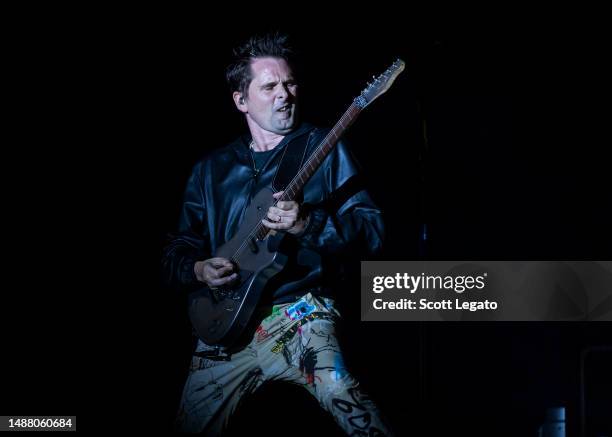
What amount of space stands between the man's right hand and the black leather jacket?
0.09 metres

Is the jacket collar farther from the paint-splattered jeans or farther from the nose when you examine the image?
the paint-splattered jeans

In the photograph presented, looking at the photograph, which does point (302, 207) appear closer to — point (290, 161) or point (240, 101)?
point (290, 161)

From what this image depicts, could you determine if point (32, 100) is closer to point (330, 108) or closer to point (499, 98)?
point (330, 108)

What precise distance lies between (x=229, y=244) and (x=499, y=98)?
157 cm

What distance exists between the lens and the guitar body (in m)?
2.44

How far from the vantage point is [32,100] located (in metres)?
3.20

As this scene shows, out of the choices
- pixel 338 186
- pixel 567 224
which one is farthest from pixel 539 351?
pixel 338 186

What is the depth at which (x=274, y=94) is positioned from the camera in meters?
2.76

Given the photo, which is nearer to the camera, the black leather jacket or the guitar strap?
the black leather jacket

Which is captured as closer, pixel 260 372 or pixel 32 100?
pixel 260 372

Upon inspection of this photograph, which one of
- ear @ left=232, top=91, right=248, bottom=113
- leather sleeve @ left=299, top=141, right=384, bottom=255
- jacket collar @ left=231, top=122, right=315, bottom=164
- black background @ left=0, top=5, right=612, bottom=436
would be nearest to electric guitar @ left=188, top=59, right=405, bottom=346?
leather sleeve @ left=299, top=141, right=384, bottom=255

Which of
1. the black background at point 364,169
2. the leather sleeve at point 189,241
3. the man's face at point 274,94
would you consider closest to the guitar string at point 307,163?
the leather sleeve at point 189,241

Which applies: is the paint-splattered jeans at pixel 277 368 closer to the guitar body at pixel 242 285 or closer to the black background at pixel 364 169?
the guitar body at pixel 242 285

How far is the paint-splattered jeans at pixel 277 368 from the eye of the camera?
2289 millimetres
